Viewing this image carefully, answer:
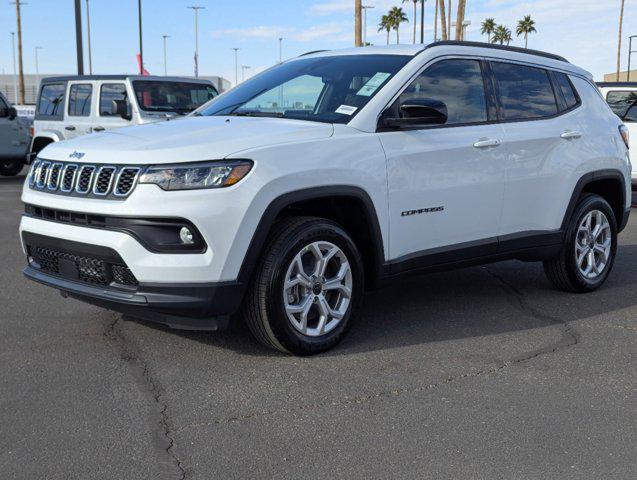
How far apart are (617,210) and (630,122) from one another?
260 inches

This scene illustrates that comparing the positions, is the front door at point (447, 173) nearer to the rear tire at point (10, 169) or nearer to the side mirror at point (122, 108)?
the side mirror at point (122, 108)

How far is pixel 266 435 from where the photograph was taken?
3.53 m

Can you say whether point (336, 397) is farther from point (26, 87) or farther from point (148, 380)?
point (26, 87)

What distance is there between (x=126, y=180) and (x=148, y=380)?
104cm

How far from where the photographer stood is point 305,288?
15.0 feet

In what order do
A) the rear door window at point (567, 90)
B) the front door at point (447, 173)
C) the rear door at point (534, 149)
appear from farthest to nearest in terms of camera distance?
the rear door window at point (567, 90) → the rear door at point (534, 149) → the front door at point (447, 173)

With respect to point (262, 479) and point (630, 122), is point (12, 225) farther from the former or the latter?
point (630, 122)

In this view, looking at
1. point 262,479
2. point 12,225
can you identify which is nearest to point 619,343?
point 262,479

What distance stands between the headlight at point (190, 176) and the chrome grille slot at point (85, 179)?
371mm

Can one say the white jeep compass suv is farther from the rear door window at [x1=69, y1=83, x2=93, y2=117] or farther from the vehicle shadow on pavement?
the rear door window at [x1=69, y1=83, x2=93, y2=117]

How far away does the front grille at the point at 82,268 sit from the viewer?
4.26 m

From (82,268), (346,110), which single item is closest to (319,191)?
(346,110)

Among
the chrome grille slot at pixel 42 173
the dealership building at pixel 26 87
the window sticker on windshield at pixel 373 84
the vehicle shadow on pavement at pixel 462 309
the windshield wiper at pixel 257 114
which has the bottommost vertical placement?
the dealership building at pixel 26 87

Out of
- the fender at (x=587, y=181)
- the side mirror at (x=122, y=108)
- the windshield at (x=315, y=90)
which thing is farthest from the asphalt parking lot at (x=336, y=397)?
the side mirror at (x=122, y=108)
